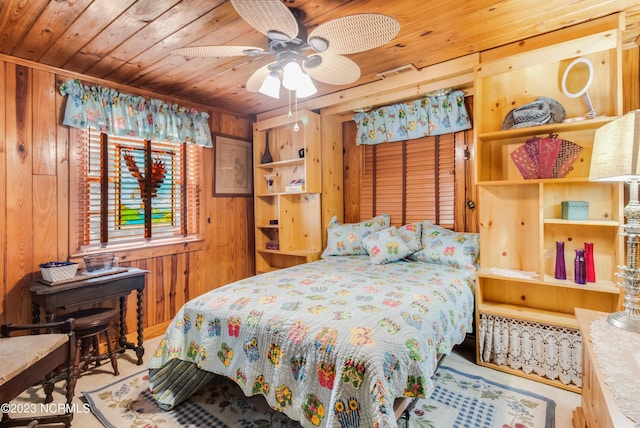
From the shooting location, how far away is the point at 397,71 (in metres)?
2.78

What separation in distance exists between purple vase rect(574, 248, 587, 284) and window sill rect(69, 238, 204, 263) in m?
3.30

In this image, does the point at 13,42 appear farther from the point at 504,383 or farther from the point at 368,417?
the point at 504,383

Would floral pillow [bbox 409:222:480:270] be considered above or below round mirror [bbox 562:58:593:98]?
below

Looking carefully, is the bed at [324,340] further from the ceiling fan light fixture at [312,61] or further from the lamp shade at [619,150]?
the ceiling fan light fixture at [312,61]

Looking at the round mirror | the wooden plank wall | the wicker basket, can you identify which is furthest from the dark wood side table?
the round mirror

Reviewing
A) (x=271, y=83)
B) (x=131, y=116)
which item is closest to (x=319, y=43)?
(x=271, y=83)

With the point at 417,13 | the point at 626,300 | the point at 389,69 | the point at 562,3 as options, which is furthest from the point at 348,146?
the point at 626,300

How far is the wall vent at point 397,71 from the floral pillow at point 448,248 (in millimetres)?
1410

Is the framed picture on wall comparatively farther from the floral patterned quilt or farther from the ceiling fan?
the floral patterned quilt

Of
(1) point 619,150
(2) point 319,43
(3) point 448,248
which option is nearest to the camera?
(1) point 619,150

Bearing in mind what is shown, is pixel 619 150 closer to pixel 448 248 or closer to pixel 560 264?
pixel 560 264

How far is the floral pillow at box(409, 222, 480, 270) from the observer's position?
2619 millimetres

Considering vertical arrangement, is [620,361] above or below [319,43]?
below

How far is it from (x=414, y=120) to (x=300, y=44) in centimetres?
164
